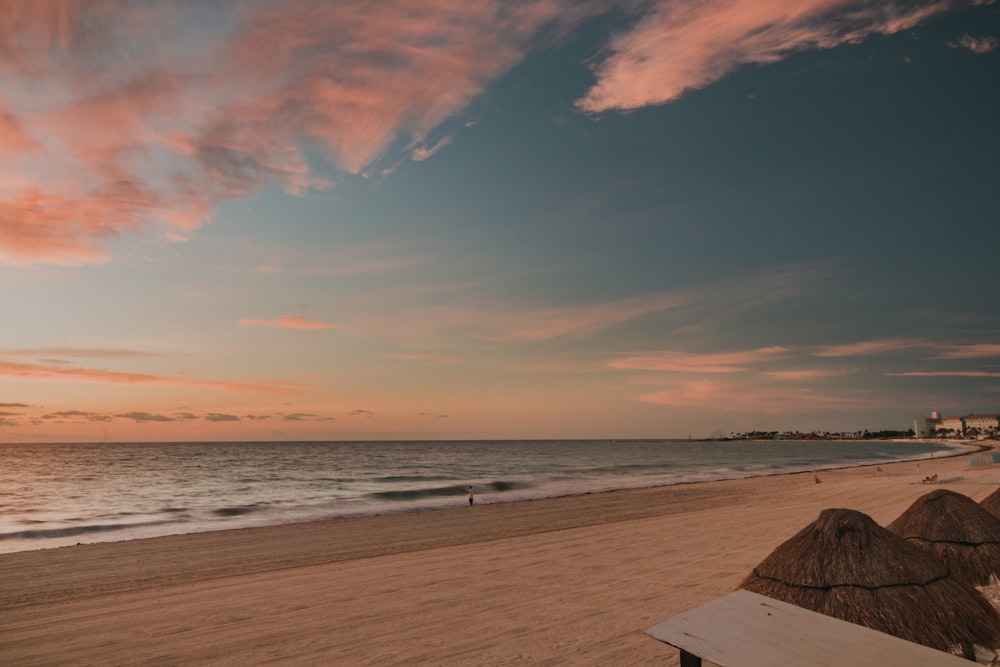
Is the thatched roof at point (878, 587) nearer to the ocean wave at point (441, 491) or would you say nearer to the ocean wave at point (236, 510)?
the ocean wave at point (236, 510)

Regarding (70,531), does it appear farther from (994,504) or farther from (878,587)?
(994,504)

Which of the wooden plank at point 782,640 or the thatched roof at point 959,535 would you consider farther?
the thatched roof at point 959,535

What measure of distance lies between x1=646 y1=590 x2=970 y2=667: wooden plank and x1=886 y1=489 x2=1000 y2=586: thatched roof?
489 centimetres

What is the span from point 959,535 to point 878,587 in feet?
11.1

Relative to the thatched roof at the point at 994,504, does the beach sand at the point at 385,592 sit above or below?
below

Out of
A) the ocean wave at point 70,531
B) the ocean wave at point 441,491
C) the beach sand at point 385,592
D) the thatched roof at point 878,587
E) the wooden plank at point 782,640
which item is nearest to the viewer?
the wooden plank at point 782,640

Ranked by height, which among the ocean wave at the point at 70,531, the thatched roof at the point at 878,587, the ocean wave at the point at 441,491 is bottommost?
the ocean wave at the point at 441,491

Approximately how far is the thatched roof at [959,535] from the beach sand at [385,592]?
9.37 ft

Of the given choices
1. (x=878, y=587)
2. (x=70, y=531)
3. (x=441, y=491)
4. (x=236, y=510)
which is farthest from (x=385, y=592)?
(x=441, y=491)

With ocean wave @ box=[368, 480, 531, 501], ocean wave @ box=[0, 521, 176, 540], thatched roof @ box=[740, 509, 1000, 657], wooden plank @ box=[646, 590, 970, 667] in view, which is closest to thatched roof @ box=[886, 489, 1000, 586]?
thatched roof @ box=[740, 509, 1000, 657]

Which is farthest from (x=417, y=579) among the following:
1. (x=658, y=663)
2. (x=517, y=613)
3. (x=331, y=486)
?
(x=331, y=486)

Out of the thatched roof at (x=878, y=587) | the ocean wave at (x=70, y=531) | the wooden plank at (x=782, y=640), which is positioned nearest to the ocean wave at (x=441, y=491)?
the ocean wave at (x=70, y=531)

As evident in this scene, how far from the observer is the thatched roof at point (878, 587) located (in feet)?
18.0

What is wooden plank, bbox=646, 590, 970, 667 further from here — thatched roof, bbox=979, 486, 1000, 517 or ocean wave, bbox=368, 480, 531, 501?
ocean wave, bbox=368, 480, 531, 501
